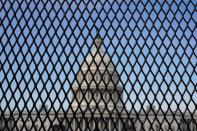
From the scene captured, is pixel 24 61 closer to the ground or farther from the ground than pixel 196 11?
closer to the ground

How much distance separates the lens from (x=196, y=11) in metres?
3.93

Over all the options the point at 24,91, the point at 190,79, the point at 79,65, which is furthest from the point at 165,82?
the point at 24,91

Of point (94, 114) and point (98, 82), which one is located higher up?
point (98, 82)

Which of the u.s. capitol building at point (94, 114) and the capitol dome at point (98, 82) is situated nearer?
the u.s. capitol building at point (94, 114)

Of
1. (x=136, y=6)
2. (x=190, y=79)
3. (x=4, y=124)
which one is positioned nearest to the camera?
(x=4, y=124)

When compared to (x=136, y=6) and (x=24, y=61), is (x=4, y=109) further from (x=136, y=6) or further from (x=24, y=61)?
(x=136, y=6)

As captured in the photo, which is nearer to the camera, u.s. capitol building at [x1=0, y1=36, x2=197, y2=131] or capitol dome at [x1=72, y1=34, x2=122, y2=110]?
u.s. capitol building at [x1=0, y1=36, x2=197, y2=131]

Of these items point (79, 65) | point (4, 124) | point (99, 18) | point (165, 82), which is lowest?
point (4, 124)

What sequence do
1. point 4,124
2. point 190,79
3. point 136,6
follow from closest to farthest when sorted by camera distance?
point 4,124
point 190,79
point 136,6

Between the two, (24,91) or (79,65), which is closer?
(24,91)

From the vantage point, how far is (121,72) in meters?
3.61

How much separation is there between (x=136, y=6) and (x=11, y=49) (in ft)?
5.41

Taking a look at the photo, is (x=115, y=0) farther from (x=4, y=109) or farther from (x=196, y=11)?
(x=4, y=109)

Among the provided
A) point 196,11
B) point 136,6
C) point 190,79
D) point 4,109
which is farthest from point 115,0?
point 4,109
